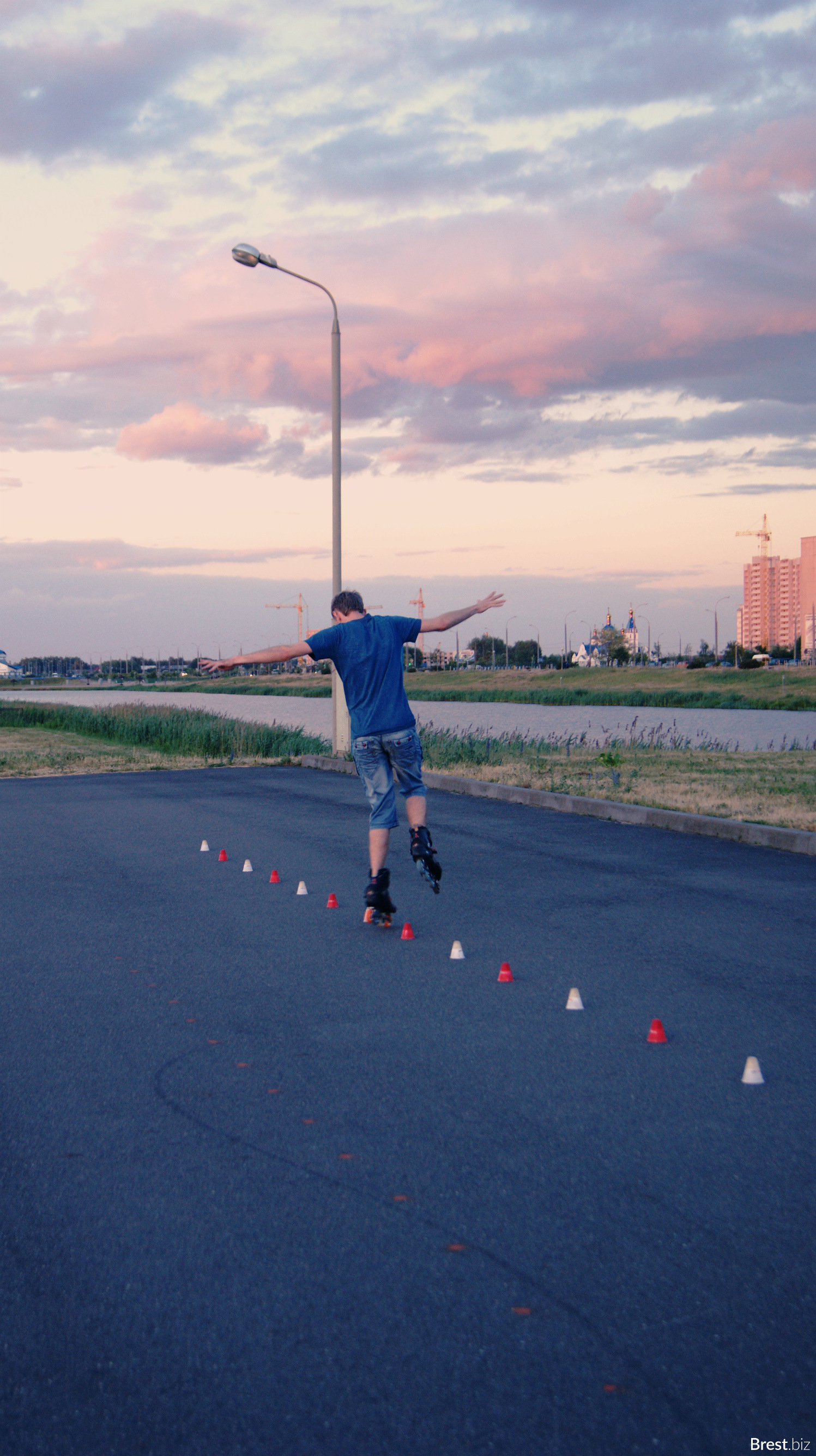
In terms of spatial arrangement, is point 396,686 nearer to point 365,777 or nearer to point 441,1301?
point 365,777

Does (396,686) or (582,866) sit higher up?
(396,686)

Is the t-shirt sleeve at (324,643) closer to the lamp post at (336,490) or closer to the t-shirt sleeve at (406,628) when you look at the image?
the t-shirt sleeve at (406,628)

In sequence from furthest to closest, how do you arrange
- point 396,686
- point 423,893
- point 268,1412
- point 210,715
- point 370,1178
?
point 210,715 < point 423,893 < point 396,686 < point 370,1178 < point 268,1412

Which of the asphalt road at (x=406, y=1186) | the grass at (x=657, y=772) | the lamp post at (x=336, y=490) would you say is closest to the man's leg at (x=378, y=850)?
the asphalt road at (x=406, y=1186)

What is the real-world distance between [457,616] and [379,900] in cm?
212

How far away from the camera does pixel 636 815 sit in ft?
40.5

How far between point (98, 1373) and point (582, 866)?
286 inches

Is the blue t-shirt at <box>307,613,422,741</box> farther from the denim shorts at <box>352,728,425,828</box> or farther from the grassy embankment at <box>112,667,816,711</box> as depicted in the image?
the grassy embankment at <box>112,667,816,711</box>

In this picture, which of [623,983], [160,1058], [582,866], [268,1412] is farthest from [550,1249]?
[582,866]

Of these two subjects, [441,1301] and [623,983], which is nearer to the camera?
[441,1301]

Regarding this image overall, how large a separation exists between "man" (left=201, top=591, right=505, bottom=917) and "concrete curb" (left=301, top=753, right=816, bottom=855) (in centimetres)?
422

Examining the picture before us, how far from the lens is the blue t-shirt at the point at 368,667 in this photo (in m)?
7.42

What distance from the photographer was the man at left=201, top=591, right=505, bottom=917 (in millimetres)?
7375

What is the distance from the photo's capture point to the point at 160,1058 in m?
4.82
